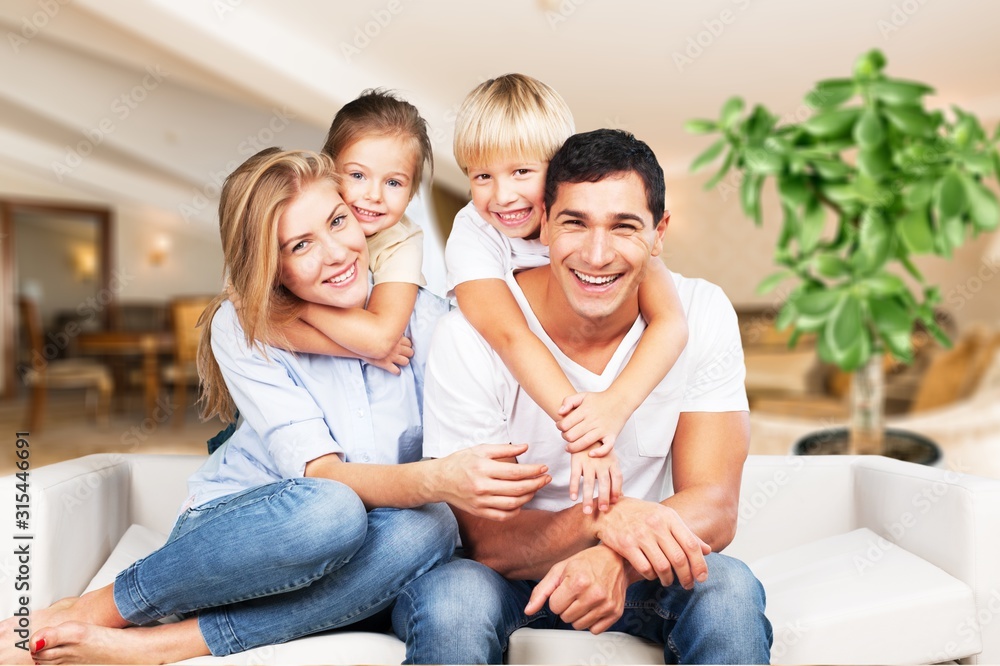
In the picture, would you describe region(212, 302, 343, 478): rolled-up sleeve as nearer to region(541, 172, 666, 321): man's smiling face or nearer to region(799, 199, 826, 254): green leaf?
region(541, 172, 666, 321): man's smiling face

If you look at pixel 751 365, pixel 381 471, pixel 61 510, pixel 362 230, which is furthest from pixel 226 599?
pixel 751 365

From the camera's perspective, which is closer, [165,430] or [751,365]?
[751,365]

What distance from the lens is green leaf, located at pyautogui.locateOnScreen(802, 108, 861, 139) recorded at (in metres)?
1.64

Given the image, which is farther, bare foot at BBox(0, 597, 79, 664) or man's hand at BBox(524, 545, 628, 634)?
bare foot at BBox(0, 597, 79, 664)

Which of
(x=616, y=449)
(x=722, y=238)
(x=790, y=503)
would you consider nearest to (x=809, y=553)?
(x=790, y=503)

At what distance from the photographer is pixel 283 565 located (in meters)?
1.11

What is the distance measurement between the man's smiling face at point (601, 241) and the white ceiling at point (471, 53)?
8.81 feet

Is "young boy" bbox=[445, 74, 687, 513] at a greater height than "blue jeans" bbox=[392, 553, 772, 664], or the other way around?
"young boy" bbox=[445, 74, 687, 513]

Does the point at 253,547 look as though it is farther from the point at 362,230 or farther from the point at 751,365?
the point at 751,365

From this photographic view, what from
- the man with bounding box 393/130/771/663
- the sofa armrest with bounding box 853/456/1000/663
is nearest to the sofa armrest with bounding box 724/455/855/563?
the sofa armrest with bounding box 853/456/1000/663

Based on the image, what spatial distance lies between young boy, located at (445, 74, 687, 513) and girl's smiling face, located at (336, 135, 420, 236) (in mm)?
105

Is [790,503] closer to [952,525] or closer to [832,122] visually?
[952,525]

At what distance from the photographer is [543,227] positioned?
4.35ft

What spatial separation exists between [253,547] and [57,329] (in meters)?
10.8
